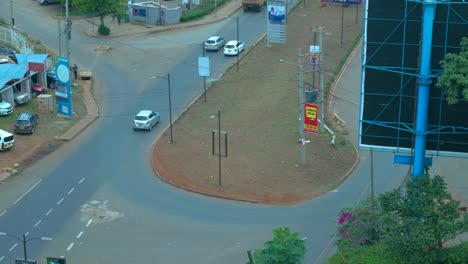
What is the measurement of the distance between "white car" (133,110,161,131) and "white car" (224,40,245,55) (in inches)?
730

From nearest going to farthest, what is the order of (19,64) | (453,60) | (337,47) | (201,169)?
(453,60)
(201,169)
(19,64)
(337,47)

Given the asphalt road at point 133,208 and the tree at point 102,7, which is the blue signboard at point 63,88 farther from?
the tree at point 102,7

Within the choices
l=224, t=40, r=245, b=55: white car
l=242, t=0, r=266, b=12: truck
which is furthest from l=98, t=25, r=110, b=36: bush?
l=242, t=0, r=266, b=12: truck

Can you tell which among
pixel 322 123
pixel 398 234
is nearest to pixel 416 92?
pixel 398 234

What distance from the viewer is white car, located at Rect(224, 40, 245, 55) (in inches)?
3413

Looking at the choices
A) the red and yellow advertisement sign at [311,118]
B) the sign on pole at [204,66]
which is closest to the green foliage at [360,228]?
the red and yellow advertisement sign at [311,118]

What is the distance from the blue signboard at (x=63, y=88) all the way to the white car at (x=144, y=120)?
5.39 meters

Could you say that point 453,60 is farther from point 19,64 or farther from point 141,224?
point 19,64

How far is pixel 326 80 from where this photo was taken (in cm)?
8038

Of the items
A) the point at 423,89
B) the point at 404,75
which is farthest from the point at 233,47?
the point at 423,89

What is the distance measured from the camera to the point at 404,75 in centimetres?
4681

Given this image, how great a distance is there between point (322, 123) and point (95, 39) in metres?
32.8

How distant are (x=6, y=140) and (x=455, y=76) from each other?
32.4 metres

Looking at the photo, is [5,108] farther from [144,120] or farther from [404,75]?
[404,75]
